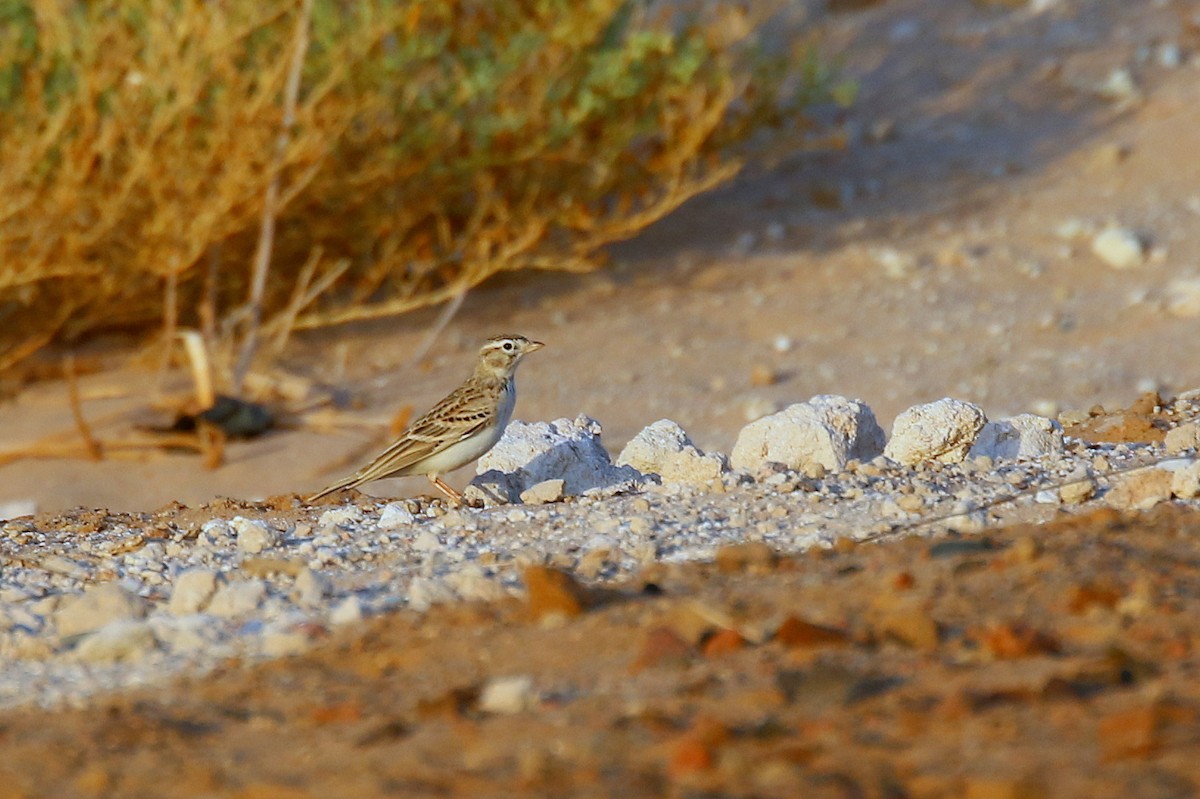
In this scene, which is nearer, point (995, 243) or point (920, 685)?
point (920, 685)

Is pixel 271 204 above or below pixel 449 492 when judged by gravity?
above

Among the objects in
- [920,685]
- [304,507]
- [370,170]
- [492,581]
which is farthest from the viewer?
[370,170]

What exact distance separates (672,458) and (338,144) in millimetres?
6190

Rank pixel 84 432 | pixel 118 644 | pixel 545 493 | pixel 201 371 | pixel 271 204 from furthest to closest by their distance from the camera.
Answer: pixel 271 204, pixel 201 371, pixel 84 432, pixel 545 493, pixel 118 644

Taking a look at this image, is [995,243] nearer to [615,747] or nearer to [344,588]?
[344,588]

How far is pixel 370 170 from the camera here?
11.2 metres

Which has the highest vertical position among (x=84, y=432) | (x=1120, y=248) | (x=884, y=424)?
(x=1120, y=248)

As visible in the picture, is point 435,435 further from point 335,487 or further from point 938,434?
point 938,434

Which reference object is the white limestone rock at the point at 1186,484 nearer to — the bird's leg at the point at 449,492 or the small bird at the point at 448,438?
the bird's leg at the point at 449,492

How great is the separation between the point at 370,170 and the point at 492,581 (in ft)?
25.0

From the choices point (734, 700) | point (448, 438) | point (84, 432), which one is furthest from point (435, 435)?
point (84, 432)

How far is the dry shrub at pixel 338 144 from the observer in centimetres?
1012

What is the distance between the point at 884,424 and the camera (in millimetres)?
9602

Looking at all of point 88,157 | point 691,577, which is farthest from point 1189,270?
point 691,577
